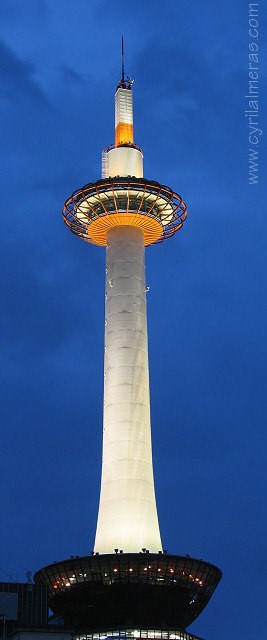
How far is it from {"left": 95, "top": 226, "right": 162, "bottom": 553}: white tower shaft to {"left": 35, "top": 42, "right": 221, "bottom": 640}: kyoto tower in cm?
12

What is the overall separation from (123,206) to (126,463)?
33828 mm

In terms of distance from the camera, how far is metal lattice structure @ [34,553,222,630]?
4781 inches

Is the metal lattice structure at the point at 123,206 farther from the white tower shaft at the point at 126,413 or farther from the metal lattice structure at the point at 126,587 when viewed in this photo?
the metal lattice structure at the point at 126,587

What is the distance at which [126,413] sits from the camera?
443ft

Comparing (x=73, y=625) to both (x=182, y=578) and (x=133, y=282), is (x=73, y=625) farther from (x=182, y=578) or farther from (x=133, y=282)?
(x=133, y=282)

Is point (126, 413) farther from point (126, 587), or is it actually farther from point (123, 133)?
point (123, 133)

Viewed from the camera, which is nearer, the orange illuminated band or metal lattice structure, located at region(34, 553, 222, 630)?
metal lattice structure, located at region(34, 553, 222, 630)

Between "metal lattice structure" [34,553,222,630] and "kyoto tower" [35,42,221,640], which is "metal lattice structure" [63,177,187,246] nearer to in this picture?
"kyoto tower" [35,42,221,640]

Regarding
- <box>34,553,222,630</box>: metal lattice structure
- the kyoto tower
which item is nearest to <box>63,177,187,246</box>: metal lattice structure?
the kyoto tower

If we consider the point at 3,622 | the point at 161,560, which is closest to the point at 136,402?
the point at 161,560

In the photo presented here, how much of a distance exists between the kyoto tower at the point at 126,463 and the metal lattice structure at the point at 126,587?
110 mm

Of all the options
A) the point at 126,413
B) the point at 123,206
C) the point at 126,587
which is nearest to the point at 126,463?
the point at 126,413

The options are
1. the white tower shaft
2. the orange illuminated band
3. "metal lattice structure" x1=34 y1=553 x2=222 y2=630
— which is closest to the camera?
"metal lattice structure" x1=34 y1=553 x2=222 y2=630

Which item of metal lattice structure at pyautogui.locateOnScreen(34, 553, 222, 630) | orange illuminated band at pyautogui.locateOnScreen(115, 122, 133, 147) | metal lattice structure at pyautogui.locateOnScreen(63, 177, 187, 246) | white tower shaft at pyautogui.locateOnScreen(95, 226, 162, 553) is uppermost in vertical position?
orange illuminated band at pyautogui.locateOnScreen(115, 122, 133, 147)
